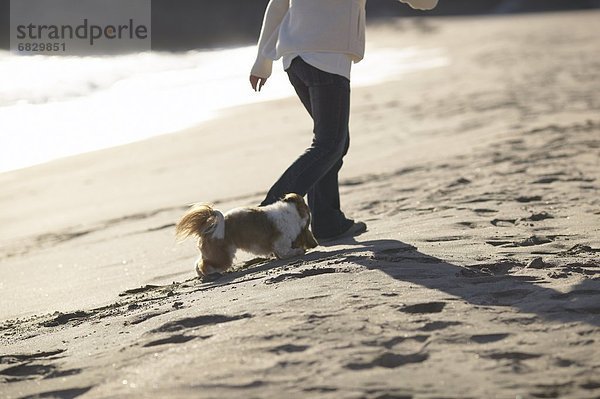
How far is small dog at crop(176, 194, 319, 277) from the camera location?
4672mm

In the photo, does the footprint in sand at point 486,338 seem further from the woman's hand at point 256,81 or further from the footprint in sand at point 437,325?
the woman's hand at point 256,81

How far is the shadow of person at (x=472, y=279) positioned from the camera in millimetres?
3725

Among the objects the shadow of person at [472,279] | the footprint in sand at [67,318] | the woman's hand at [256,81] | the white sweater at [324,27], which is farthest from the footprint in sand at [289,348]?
the woman's hand at [256,81]

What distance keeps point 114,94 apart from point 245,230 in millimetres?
9286

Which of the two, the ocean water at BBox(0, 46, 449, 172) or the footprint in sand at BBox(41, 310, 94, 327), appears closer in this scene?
the footprint in sand at BBox(41, 310, 94, 327)

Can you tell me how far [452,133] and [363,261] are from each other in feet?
18.6

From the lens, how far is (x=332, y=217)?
214 inches

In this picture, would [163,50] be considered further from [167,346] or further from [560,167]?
[167,346]

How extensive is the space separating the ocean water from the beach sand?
35.0 inches

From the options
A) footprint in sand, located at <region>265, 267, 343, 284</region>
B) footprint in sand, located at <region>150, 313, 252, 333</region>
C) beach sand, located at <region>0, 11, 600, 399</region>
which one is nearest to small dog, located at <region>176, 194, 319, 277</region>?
beach sand, located at <region>0, 11, 600, 399</region>

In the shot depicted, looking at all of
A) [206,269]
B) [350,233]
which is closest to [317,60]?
[350,233]

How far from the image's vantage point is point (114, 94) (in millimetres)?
13648

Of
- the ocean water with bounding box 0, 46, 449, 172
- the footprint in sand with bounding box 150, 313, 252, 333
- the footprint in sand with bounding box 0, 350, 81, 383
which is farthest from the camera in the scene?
the ocean water with bounding box 0, 46, 449, 172

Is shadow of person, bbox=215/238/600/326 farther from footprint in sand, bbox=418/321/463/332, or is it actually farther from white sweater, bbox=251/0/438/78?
white sweater, bbox=251/0/438/78
